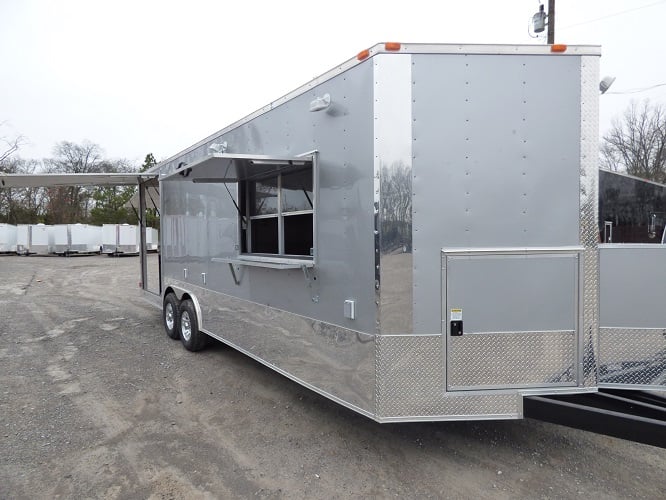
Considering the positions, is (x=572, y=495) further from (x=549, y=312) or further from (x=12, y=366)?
(x=12, y=366)

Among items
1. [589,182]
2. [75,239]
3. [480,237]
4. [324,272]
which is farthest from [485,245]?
[75,239]

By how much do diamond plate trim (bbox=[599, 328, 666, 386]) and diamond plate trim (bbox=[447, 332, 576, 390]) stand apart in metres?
0.23

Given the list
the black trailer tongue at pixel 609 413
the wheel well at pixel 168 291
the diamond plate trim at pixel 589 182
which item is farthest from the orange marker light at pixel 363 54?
the wheel well at pixel 168 291

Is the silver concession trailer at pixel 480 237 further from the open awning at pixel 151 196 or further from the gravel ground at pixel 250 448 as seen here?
the open awning at pixel 151 196

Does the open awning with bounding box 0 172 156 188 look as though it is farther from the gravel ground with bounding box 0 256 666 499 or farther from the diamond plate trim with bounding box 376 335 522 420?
the diamond plate trim with bounding box 376 335 522 420

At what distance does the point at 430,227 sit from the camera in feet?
9.19

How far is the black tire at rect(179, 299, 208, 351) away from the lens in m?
5.88

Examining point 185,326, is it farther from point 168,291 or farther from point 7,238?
point 7,238

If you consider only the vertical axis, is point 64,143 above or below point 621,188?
above

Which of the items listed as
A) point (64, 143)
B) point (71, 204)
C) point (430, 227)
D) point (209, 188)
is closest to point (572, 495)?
point (430, 227)

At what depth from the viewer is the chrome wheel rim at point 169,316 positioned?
22.1ft

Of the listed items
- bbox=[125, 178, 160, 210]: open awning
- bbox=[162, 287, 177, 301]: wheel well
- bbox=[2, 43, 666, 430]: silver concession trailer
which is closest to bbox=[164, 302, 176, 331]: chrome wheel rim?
bbox=[162, 287, 177, 301]: wheel well

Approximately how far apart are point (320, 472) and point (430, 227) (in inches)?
73.9

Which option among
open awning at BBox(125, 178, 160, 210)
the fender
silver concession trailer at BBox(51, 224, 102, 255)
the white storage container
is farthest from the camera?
the white storage container
